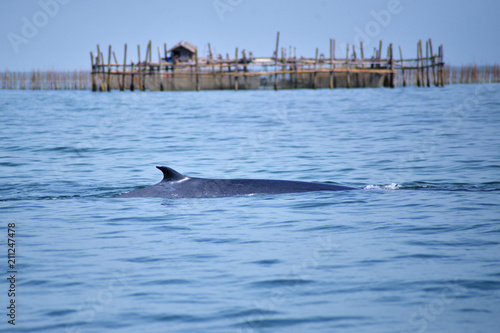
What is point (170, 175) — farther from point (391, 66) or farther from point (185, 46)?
point (185, 46)

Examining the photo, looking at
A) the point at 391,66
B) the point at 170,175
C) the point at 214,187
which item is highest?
the point at 391,66

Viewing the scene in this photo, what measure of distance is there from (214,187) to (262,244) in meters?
3.03

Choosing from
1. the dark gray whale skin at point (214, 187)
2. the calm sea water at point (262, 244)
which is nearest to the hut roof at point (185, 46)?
the calm sea water at point (262, 244)

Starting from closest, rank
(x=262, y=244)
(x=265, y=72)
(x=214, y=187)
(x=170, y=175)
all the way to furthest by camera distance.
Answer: (x=262, y=244), (x=170, y=175), (x=214, y=187), (x=265, y=72)

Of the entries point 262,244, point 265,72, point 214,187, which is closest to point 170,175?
point 214,187

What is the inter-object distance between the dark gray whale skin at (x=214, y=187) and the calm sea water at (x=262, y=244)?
202 millimetres

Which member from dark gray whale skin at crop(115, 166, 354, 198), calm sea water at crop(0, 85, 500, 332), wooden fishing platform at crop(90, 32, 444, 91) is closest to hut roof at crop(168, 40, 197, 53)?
wooden fishing platform at crop(90, 32, 444, 91)

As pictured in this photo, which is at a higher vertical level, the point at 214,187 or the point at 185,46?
the point at 185,46

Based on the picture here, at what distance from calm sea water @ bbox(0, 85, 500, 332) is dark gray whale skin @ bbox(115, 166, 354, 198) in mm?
202

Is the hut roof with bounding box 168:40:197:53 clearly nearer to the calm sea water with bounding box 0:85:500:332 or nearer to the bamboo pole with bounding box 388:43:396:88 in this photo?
the bamboo pole with bounding box 388:43:396:88

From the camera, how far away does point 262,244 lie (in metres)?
7.91

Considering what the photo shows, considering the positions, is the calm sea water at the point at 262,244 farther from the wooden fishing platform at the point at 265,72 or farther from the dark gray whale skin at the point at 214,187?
the wooden fishing platform at the point at 265,72

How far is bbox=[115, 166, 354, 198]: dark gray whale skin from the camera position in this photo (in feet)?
35.0

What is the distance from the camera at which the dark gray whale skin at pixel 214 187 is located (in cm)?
1068
